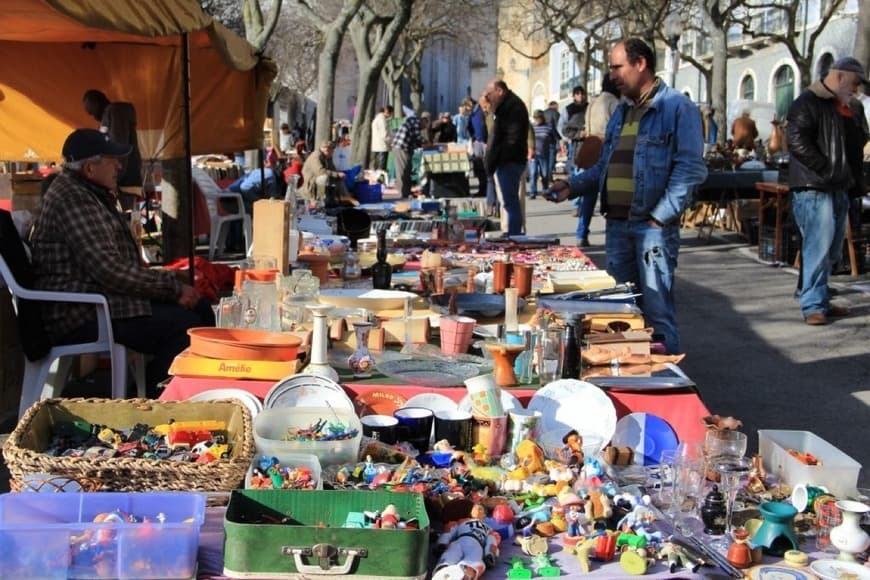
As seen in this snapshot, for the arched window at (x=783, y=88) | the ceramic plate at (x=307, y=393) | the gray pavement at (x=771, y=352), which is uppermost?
the arched window at (x=783, y=88)

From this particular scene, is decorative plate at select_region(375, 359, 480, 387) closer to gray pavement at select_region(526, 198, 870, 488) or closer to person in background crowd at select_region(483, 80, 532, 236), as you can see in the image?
gray pavement at select_region(526, 198, 870, 488)

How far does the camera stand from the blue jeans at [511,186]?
33.9 ft

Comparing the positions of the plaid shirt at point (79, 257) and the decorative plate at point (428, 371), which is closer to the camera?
the decorative plate at point (428, 371)

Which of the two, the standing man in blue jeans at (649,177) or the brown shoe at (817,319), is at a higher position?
the standing man in blue jeans at (649,177)

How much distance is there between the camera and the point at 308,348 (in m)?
3.73

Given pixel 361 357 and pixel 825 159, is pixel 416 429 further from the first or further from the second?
pixel 825 159

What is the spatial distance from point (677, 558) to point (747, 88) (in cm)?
4239

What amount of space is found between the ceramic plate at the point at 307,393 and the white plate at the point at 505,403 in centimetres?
36

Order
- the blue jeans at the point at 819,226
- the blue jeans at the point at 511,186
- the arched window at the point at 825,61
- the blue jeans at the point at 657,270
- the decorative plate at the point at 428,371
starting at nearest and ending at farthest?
the decorative plate at the point at 428,371 → the blue jeans at the point at 657,270 → the blue jeans at the point at 819,226 → the blue jeans at the point at 511,186 → the arched window at the point at 825,61

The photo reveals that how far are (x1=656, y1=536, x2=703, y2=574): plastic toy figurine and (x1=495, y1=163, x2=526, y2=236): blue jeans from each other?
26.1 ft

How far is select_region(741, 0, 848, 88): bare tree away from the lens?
82.0 ft

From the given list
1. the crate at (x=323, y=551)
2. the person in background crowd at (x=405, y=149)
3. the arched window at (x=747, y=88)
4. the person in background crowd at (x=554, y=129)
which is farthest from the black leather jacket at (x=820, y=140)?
the arched window at (x=747, y=88)

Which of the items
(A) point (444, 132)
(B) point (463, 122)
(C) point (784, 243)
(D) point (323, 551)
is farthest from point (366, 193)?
(B) point (463, 122)

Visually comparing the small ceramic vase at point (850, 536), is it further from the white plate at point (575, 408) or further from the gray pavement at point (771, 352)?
the gray pavement at point (771, 352)
